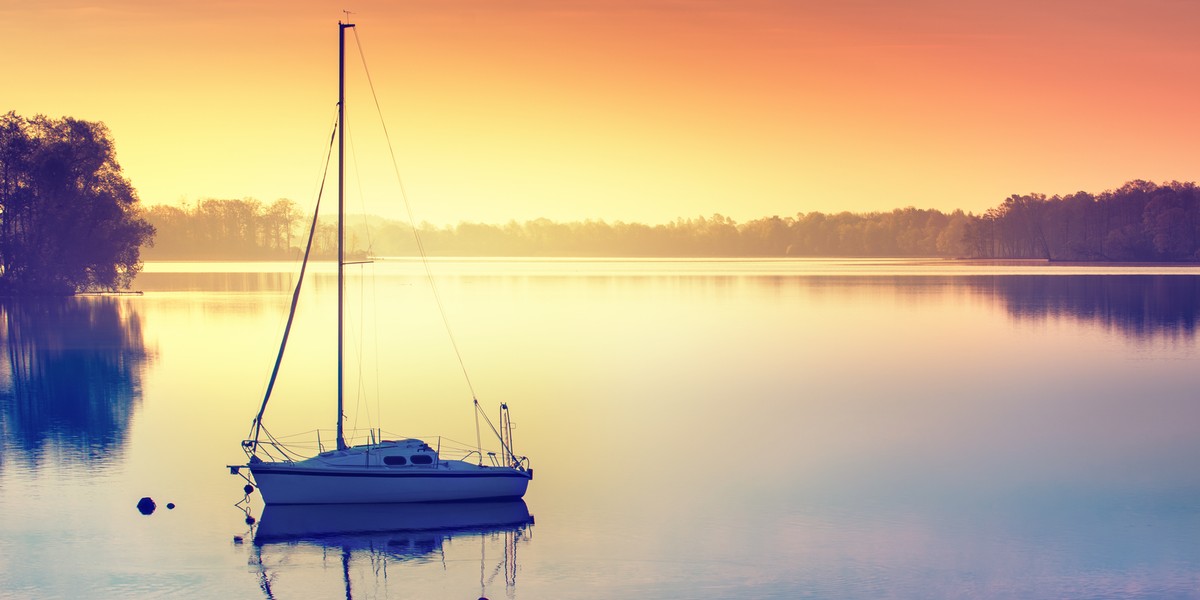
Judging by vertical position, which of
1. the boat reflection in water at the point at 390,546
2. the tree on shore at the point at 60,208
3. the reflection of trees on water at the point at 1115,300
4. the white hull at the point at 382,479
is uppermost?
the tree on shore at the point at 60,208

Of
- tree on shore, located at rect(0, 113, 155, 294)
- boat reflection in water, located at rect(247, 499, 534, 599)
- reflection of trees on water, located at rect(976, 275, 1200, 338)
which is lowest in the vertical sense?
boat reflection in water, located at rect(247, 499, 534, 599)

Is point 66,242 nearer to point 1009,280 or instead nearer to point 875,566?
point 875,566

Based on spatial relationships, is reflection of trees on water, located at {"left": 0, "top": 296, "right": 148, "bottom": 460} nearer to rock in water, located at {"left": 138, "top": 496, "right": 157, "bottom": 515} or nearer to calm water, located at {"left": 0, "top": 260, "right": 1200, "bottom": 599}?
calm water, located at {"left": 0, "top": 260, "right": 1200, "bottom": 599}

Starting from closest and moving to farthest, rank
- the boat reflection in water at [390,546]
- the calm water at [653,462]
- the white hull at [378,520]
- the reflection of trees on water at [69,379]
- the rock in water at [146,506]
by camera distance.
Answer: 1. the boat reflection in water at [390,546]
2. the calm water at [653,462]
3. the white hull at [378,520]
4. the rock in water at [146,506]
5. the reflection of trees on water at [69,379]

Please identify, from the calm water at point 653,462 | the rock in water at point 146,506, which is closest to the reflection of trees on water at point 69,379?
the calm water at point 653,462

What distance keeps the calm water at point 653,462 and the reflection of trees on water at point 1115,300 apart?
246 cm

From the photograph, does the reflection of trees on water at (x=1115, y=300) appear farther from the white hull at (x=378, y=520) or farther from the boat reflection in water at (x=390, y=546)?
the boat reflection in water at (x=390, y=546)

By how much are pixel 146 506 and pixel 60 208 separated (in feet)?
266

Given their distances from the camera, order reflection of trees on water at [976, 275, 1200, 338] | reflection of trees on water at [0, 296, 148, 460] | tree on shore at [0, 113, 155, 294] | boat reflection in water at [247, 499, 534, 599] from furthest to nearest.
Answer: tree on shore at [0, 113, 155, 294], reflection of trees on water at [976, 275, 1200, 338], reflection of trees on water at [0, 296, 148, 460], boat reflection in water at [247, 499, 534, 599]

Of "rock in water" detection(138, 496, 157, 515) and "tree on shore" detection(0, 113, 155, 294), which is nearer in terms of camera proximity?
"rock in water" detection(138, 496, 157, 515)

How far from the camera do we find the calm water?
79.7ft

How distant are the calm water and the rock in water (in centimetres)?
29

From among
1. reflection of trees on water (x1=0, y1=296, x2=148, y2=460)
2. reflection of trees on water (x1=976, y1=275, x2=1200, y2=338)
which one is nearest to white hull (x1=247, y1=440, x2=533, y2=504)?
reflection of trees on water (x1=0, y1=296, x2=148, y2=460)

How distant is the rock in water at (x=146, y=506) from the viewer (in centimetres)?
Answer: 2928
